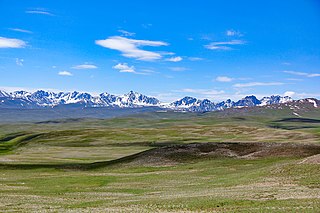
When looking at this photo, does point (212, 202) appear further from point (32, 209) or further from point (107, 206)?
point (32, 209)

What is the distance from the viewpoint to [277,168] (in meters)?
59.8

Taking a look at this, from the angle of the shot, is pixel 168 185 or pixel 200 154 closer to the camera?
pixel 168 185

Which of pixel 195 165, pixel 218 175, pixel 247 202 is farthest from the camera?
pixel 195 165

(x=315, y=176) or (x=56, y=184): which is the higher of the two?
(x=315, y=176)

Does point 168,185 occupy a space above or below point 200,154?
below

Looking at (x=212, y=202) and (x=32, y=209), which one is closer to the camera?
(x=212, y=202)

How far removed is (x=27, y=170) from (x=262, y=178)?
164 ft

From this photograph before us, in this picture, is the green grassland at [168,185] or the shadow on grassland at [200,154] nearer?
the green grassland at [168,185]

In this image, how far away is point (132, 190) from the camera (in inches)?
2213

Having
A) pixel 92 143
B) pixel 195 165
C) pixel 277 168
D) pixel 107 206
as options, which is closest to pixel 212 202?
pixel 107 206

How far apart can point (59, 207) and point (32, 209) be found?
2.86 m

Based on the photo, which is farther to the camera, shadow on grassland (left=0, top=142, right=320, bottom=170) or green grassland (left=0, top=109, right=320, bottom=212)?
shadow on grassland (left=0, top=142, right=320, bottom=170)

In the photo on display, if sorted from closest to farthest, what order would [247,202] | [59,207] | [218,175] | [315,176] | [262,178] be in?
1. [247,202]
2. [59,207]
3. [315,176]
4. [262,178]
5. [218,175]

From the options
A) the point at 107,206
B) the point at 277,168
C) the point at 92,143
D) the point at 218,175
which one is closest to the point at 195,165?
the point at 218,175
